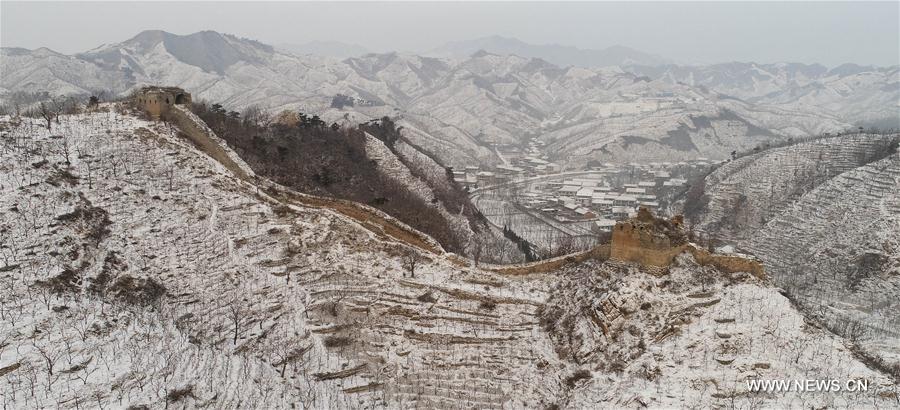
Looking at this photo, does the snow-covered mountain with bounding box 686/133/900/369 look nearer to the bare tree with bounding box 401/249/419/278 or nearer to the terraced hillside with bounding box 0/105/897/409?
the terraced hillside with bounding box 0/105/897/409

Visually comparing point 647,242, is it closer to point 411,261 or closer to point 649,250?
point 649,250

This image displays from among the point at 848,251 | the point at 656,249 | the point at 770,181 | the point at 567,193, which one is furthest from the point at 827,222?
the point at 567,193

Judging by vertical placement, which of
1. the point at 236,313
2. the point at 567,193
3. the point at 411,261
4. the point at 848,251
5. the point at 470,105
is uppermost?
the point at 470,105

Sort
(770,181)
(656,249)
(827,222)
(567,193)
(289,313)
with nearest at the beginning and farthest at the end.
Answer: (289,313), (656,249), (827,222), (770,181), (567,193)

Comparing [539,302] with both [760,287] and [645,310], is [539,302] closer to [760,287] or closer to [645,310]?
[645,310]

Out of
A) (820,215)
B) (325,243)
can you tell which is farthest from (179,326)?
(820,215)

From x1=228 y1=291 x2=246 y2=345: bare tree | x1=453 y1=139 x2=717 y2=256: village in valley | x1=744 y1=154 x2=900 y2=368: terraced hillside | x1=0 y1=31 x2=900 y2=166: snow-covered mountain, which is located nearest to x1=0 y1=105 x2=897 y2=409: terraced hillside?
x1=228 y1=291 x2=246 y2=345: bare tree

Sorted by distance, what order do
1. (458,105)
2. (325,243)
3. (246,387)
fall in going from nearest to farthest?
(246,387) → (325,243) → (458,105)
